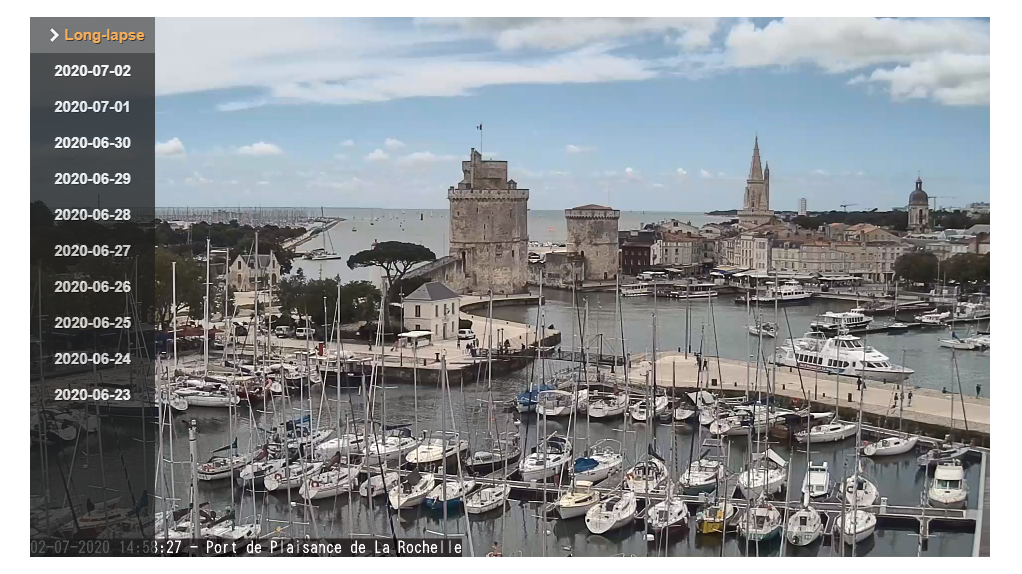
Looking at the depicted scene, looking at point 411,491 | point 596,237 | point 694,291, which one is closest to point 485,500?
point 411,491

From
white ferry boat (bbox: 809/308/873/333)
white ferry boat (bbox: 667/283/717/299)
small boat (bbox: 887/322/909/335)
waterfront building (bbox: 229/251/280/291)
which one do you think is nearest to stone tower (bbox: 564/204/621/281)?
white ferry boat (bbox: 667/283/717/299)

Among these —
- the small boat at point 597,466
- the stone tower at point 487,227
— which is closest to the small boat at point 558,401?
the small boat at point 597,466

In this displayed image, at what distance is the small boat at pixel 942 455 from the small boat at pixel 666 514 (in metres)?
2.36

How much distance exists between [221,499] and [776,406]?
218 inches

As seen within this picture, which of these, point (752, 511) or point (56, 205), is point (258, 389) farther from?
point (56, 205)

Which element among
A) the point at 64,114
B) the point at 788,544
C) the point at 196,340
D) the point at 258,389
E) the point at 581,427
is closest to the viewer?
the point at 64,114

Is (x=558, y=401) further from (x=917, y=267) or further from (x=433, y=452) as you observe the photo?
(x=917, y=267)

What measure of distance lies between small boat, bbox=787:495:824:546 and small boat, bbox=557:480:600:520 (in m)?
1.35

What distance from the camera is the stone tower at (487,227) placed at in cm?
2416

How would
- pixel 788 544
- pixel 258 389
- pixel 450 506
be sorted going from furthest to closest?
pixel 258 389
pixel 450 506
pixel 788 544

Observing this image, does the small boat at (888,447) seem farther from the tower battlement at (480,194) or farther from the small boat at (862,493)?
the tower battlement at (480,194)

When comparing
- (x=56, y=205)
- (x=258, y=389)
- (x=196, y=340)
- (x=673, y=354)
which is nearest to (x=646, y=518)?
(x=56, y=205)

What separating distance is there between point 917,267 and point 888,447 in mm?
17318

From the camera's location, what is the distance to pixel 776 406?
10.6 m
